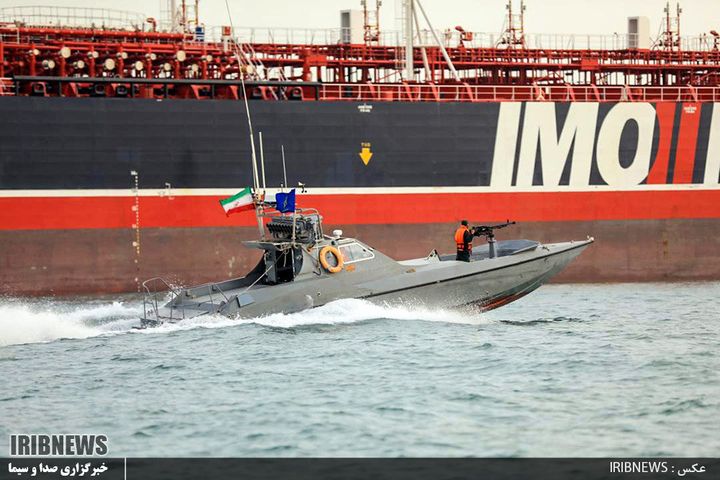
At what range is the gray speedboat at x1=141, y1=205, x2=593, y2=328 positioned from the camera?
73.2 feet

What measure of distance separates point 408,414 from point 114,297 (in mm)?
17510

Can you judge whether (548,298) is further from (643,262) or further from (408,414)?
(408,414)

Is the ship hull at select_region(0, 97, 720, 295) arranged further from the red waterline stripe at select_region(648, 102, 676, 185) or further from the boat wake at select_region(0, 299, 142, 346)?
the boat wake at select_region(0, 299, 142, 346)

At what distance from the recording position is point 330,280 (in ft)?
74.4

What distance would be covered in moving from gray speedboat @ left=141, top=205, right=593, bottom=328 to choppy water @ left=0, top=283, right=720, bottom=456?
346 millimetres

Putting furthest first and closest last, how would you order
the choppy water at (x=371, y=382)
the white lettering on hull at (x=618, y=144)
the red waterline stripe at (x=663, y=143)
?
the red waterline stripe at (x=663, y=143) → the white lettering on hull at (x=618, y=144) → the choppy water at (x=371, y=382)

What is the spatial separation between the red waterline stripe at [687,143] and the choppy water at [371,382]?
12069 millimetres

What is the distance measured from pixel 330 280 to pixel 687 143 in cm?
1868

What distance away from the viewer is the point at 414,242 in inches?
1344

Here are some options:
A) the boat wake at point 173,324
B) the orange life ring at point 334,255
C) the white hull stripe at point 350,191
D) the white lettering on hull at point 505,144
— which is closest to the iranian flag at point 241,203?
the orange life ring at point 334,255

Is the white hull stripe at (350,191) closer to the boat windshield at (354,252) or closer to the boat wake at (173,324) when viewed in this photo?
the boat wake at (173,324)

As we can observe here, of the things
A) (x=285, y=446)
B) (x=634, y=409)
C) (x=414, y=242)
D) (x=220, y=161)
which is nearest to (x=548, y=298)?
(x=414, y=242)

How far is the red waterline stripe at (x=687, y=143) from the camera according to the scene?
119ft

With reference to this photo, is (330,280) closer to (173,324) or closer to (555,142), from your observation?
(173,324)
